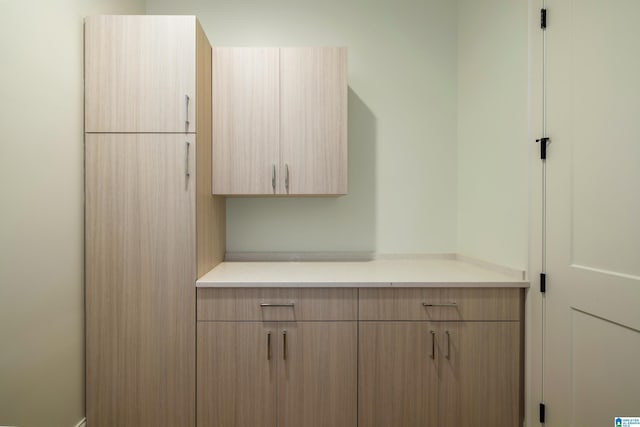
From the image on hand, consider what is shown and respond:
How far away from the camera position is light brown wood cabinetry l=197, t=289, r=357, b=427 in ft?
5.19

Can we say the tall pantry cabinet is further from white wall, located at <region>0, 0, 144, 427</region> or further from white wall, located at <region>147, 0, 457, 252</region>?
white wall, located at <region>147, 0, 457, 252</region>

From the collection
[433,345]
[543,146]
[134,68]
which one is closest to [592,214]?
[543,146]

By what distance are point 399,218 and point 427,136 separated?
614 mm

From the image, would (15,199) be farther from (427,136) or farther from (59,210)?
(427,136)

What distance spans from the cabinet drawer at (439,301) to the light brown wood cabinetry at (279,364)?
0.11m

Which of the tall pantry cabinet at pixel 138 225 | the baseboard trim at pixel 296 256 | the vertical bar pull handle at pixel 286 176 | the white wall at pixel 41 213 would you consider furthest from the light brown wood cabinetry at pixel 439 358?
the white wall at pixel 41 213

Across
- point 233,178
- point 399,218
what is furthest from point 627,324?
point 233,178

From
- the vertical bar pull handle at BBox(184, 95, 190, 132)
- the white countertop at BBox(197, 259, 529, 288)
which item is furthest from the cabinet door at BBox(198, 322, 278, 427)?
the vertical bar pull handle at BBox(184, 95, 190, 132)

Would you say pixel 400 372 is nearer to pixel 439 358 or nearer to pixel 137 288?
pixel 439 358

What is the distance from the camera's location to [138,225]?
1590 mm

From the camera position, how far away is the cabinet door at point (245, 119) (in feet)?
6.14

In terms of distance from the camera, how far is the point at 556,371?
4.74 feet

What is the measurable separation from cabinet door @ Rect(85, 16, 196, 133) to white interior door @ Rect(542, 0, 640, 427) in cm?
175

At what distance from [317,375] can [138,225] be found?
46.3 inches
